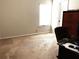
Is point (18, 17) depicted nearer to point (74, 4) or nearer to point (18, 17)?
point (18, 17)

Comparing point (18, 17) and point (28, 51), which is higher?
point (18, 17)

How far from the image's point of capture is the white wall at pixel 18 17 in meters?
5.56

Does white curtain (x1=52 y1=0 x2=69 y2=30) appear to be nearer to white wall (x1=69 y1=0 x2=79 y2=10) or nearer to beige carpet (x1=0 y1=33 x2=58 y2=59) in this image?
white wall (x1=69 y1=0 x2=79 y2=10)

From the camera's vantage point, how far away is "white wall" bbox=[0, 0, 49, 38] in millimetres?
5556

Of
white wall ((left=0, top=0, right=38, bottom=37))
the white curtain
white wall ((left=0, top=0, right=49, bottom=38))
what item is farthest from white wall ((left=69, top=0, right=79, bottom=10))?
white wall ((left=0, top=0, right=38, bottom=37))

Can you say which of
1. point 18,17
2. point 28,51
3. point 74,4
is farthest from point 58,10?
point 28,51

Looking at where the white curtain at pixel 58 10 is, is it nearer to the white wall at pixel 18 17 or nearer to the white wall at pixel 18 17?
the white wall at pixel 18 17

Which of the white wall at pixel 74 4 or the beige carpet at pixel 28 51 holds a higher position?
the white wall at pixel 74 4

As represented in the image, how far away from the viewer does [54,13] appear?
652cm

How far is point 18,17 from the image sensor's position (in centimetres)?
587

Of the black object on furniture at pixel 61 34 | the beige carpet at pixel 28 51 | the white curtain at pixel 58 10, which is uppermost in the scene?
the white curtain at pixel 58 10

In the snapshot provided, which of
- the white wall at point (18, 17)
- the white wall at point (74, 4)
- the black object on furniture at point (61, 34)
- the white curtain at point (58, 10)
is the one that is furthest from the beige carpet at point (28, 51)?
the white curtain at point (58, 10)

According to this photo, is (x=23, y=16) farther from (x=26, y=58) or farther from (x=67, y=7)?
(x=26, y=58)

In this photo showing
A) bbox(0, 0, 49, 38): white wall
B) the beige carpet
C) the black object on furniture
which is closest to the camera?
the black object on furniture
